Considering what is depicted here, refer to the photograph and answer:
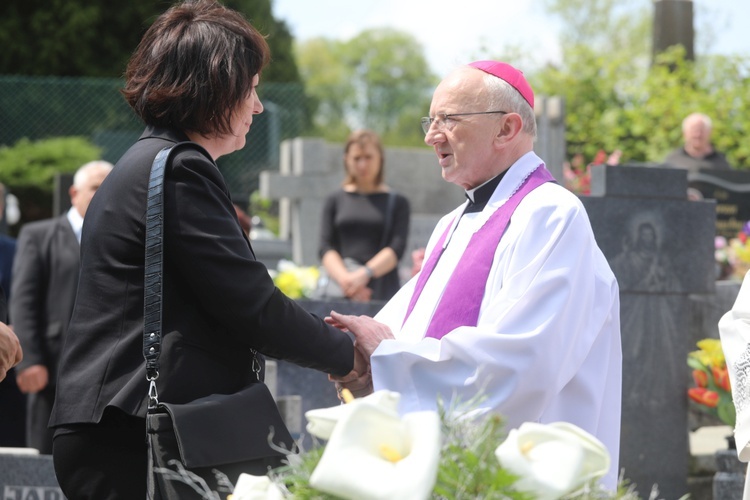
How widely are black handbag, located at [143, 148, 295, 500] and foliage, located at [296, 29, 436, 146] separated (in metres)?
62.3

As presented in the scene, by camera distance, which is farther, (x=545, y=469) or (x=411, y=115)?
(x=411, y=115)

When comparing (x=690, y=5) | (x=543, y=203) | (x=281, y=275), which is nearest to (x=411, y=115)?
(x=690, y=5)

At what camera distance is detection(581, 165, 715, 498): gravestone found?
6098mm

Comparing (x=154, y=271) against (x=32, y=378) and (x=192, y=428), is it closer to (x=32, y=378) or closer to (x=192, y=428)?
(x=192, y=428)

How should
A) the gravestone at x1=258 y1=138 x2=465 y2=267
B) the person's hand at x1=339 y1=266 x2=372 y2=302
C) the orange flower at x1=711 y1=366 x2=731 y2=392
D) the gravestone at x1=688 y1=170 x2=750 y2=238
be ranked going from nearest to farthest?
the orange flower at x1=711 y1=366 x2=731 y2=392
the person's hand at x1=339 y1=266 x2=372 y2=302
the gravestone at x1=688 y1=170 x2=750 y2=238
the gravestone at x1=258 y1=138 x2=465 y2=267

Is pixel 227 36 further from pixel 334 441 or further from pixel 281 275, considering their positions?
pixel 281 275

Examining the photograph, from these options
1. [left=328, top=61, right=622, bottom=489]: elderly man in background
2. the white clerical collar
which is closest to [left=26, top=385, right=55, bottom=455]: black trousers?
the white clerical collar

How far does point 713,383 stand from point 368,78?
73097 millimetres

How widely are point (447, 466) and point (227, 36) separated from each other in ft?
5.62

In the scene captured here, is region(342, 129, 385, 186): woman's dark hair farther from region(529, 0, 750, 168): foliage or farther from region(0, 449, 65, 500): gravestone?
region(529, 0, 750, 168): foliage

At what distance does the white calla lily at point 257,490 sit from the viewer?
5.47 ft

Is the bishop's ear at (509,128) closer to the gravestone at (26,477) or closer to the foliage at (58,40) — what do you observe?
the gravestone at (26,477)

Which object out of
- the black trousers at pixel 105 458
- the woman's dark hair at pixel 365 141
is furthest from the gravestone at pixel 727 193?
the black trousers at pixel 105 458

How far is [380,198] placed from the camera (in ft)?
25.0
